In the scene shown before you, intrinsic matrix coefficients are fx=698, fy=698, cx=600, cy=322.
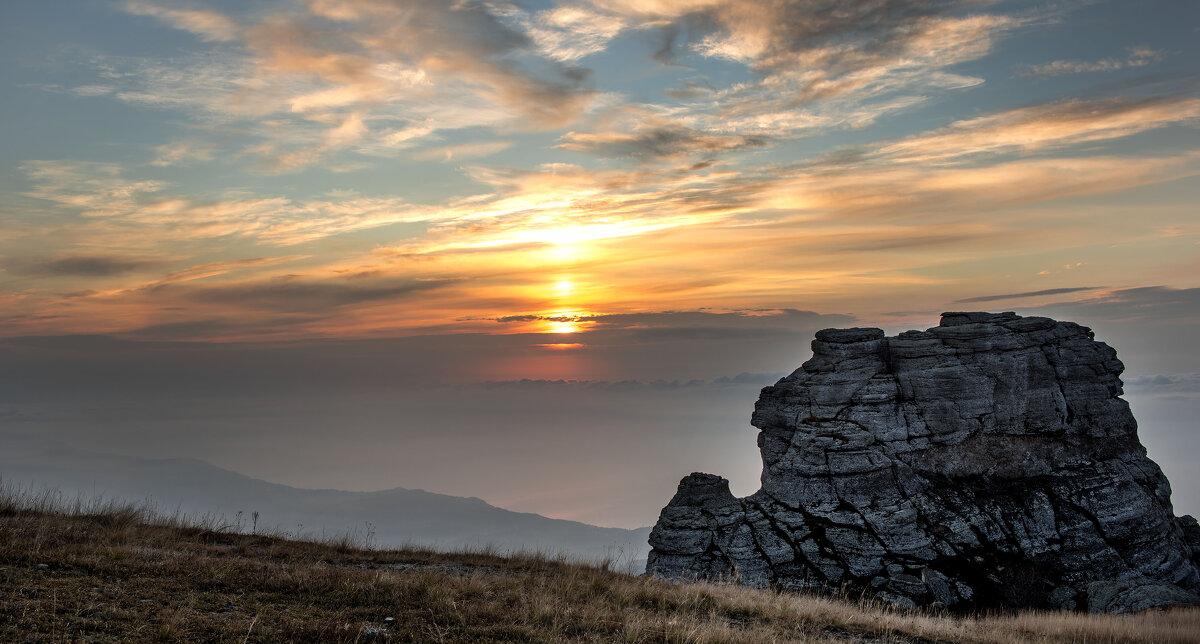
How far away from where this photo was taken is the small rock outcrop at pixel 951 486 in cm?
3656

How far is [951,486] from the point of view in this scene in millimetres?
40125

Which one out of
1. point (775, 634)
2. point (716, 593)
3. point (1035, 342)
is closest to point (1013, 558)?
point (1035, 342)

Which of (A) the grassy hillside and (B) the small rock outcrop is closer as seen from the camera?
(A) the grassy hillside

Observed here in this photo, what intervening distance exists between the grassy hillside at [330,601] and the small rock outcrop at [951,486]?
56.8ft

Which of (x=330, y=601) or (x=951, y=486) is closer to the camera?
(x=330, y=601)

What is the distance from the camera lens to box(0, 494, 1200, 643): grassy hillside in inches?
423

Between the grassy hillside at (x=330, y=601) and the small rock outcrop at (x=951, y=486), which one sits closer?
the grassy hillside at (x=330, y=601)

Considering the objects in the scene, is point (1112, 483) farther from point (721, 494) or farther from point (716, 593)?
point (716, 593)

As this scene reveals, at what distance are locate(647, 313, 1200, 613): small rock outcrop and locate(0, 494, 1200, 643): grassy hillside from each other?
17.3 m

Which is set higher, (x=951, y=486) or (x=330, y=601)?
(x=330, y=601)

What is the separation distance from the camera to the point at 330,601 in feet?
42.3

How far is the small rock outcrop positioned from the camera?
3656 centimetres

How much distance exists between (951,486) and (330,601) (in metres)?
37.3

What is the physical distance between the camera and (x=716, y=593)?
57.9 feet
